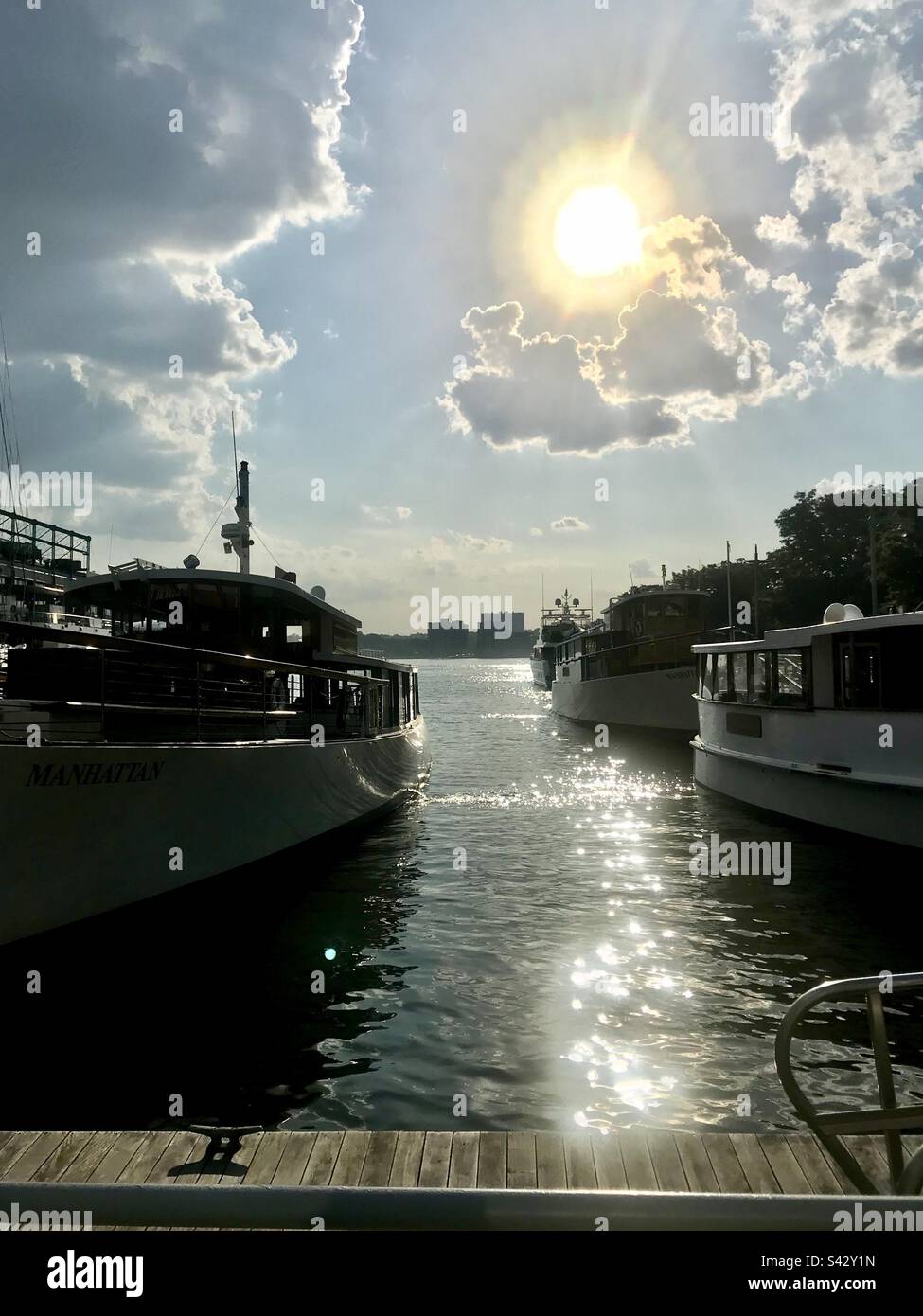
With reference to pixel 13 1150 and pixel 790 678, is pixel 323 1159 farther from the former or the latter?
pixel 790 678

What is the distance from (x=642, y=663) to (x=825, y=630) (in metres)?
28.3

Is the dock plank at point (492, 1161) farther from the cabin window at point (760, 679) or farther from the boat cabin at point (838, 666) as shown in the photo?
the cabin window at point (760, 679)

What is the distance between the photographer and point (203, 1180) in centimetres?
428

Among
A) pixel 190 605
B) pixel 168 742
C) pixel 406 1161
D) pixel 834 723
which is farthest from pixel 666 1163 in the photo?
pixel 190 605

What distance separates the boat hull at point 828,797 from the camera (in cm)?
1527

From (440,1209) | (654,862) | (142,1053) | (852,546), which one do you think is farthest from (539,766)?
(852,546)

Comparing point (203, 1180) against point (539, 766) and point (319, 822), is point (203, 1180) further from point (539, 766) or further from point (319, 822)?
point (539, 766)

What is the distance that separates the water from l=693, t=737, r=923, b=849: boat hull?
1.50 feet

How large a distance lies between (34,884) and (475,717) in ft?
186

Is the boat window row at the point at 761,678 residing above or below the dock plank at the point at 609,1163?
above

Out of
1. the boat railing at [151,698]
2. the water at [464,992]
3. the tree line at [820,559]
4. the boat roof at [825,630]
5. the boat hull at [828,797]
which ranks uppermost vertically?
the tree line at [820,559]

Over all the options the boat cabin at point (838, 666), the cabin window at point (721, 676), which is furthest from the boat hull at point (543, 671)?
the boat cabin at point (838, 666)

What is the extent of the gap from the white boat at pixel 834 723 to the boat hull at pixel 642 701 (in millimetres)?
18670

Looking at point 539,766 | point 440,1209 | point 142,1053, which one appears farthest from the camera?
point 539,766
